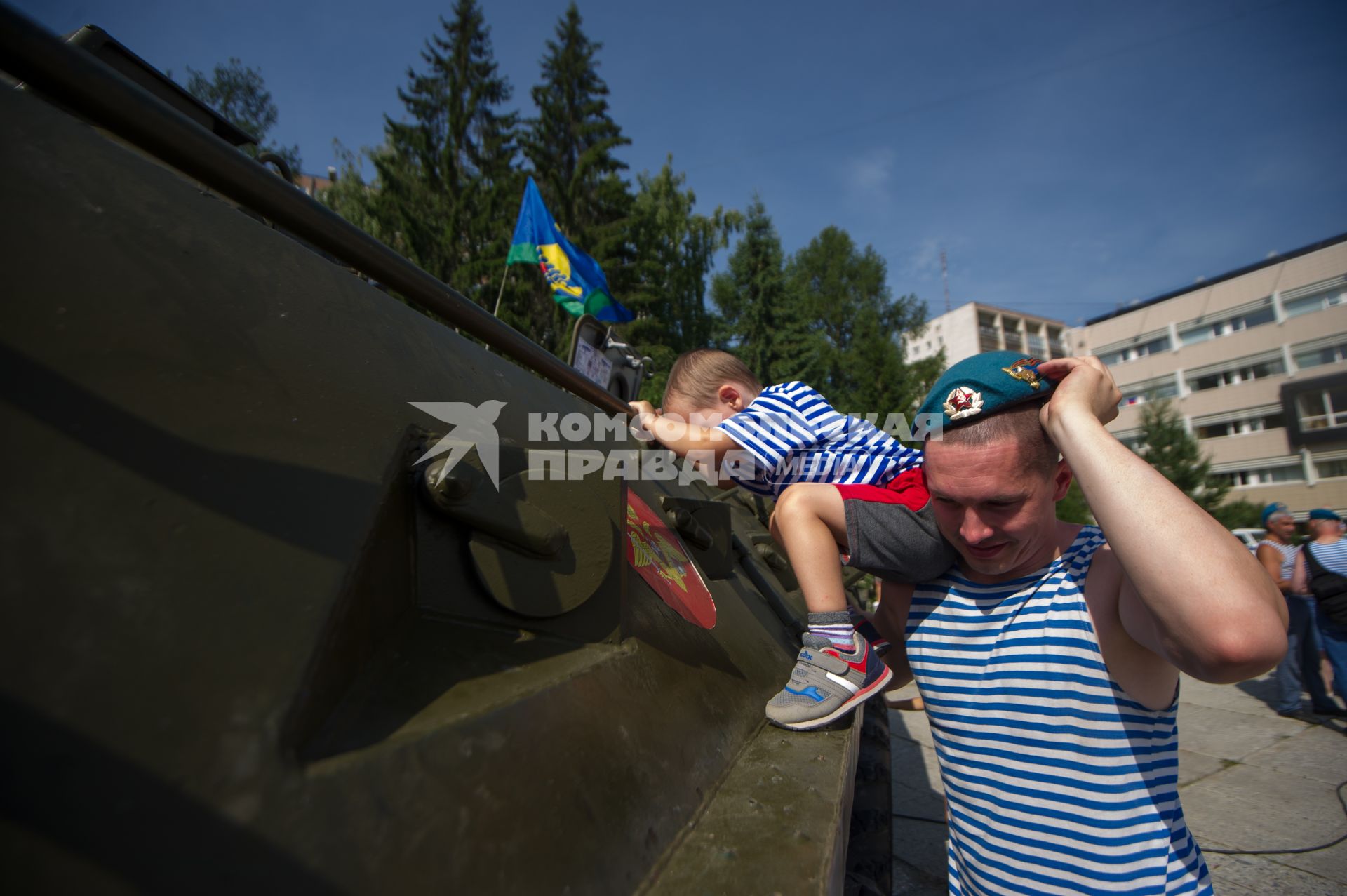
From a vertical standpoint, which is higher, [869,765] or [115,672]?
[115,672]

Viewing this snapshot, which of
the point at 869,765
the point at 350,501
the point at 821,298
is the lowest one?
the point at 869,765

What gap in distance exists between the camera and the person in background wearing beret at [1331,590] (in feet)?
16.7

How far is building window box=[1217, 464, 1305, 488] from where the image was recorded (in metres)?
32.8

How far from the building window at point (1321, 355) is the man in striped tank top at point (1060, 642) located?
1681 inches

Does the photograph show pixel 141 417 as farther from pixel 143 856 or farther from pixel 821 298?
pixel 821 298

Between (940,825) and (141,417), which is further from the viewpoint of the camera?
(940,825)

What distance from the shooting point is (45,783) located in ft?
1.74

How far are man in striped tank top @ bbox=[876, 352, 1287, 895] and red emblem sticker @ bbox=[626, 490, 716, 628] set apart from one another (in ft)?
1.91

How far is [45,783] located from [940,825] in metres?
3.89

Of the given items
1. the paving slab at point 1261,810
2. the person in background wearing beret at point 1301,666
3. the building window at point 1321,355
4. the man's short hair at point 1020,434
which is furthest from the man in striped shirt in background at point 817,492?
the building window at point 1321,355

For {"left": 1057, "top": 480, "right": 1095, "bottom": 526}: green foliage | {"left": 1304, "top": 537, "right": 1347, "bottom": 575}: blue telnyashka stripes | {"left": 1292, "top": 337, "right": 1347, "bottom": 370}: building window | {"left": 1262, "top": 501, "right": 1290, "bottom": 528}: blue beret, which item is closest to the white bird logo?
{"left": 1304, "top": 537, "right": 1347, "bottom": 575}: blue telnyashka stripes

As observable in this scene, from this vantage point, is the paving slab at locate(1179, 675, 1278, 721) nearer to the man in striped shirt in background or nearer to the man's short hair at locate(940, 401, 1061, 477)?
the man in striped shirt in background

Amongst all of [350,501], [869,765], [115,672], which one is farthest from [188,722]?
[869,765]

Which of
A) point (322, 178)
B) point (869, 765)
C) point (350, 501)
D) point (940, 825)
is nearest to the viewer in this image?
point (350, 501)
